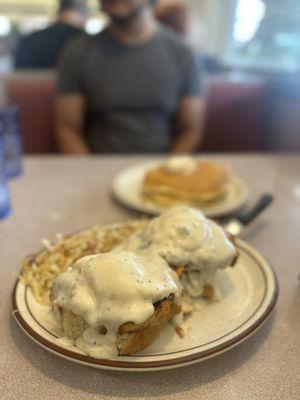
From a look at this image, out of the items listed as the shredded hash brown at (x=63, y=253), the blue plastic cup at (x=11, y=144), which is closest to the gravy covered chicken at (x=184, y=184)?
the shredded hash brown at (x=63, y=253)

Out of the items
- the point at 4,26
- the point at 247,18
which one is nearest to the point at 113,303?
the point at 247,18

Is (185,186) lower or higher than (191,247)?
lower

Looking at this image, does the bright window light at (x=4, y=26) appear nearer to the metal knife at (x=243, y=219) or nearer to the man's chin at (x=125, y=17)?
the man's chin at (x=125, y=17)

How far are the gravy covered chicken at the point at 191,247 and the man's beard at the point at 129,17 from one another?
144cm

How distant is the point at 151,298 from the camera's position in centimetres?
55

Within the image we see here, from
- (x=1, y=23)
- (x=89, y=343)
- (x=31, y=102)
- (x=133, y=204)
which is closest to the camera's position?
(x=89, y=343)

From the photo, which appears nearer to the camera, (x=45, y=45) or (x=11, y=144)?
(x=11, y=144)

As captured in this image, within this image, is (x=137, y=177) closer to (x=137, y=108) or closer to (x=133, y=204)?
(x=133, y=204)

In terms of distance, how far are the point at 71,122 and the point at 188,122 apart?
581mm

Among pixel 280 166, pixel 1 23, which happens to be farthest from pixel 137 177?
pixel 1 23

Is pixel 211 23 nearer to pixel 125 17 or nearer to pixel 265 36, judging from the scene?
pixel 265 36

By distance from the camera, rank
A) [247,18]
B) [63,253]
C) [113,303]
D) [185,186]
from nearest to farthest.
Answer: [113,303]
[63,253]
[185,186]
[247,18]

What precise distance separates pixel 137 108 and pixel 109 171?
0.68 meters

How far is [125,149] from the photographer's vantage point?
1.99 metres
